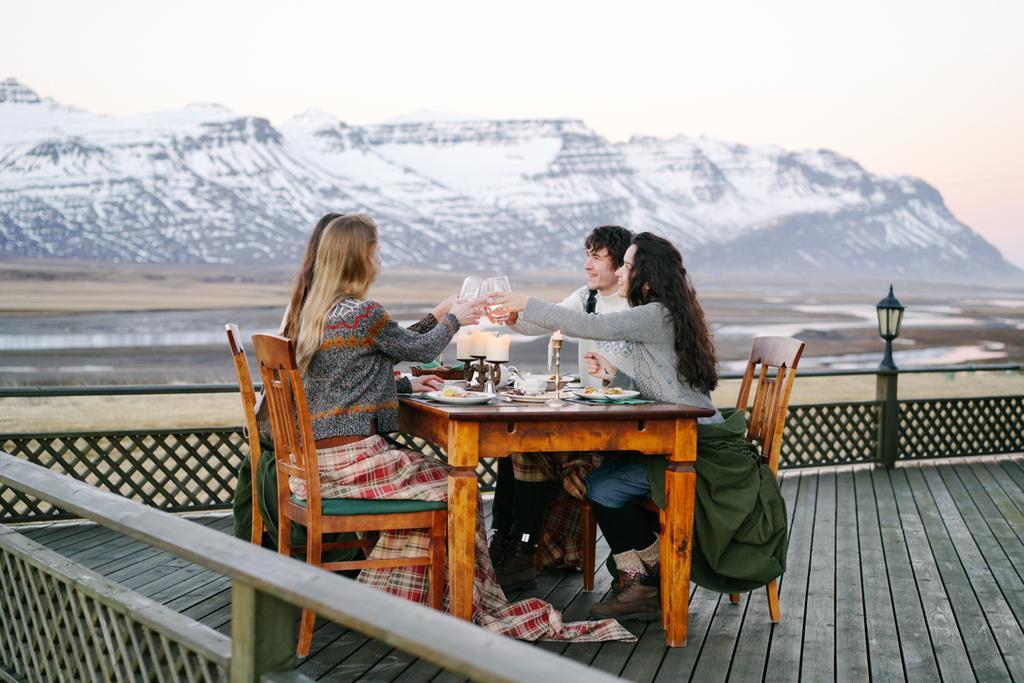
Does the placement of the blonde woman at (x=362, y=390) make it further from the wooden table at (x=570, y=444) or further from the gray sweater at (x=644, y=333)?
the gray sweater at (x=644, y=333)

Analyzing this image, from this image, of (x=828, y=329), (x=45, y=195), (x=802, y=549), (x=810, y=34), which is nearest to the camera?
(x=802, y=549)

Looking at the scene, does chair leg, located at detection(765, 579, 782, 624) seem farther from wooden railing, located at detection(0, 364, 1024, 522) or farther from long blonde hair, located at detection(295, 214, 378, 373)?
wooden railing, located at detection(0, 364, 1024, 522)

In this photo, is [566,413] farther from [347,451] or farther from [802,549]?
[802,549]

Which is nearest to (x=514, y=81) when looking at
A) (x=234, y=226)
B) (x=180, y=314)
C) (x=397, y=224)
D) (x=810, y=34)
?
(x=397, y=224)

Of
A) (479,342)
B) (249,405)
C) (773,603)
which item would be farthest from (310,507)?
(773,603)

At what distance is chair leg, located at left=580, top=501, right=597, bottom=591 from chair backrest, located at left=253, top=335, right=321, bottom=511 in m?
1.19

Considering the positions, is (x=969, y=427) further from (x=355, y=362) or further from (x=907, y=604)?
(x=355, y=362)

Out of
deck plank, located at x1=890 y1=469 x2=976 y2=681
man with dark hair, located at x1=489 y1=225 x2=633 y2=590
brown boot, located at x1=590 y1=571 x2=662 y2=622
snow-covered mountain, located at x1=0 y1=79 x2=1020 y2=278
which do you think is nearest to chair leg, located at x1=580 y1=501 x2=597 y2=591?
man with dark hair, located at x1=489 y1=225 x2=633 y2=590

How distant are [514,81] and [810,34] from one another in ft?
269

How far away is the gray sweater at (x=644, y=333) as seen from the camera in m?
3.36

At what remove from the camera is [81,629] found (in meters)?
2.30

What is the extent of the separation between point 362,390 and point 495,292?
1.90 feet

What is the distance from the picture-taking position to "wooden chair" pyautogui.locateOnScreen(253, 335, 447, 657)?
9.71ft

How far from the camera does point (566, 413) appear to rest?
3.04m
